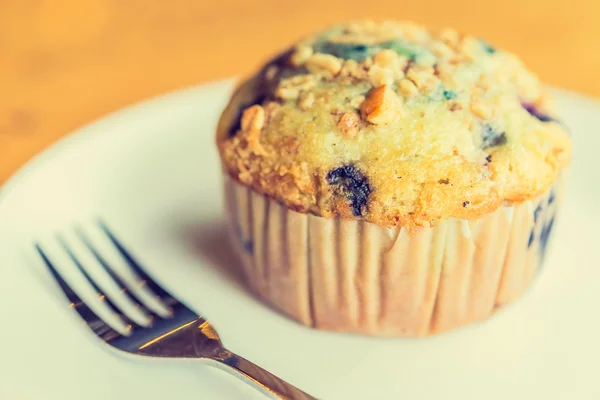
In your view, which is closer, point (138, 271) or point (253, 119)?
point (253, 119)

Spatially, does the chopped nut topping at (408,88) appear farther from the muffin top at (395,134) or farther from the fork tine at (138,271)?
the fork tine at (138,271)

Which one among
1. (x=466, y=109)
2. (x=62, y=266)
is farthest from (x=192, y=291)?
(x=466, y=109)

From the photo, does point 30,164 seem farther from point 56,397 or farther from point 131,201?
point 56,397

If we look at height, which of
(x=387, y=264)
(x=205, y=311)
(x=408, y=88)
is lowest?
(x=205, y=311)

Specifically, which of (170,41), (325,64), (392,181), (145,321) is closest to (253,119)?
(325,64)

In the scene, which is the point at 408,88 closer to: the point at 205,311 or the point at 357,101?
the point at 357,101

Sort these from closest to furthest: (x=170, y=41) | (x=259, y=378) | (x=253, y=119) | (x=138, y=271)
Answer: (x=259, y=378) → (x=253, y=119) → (x=138, y=271) → (x=170, y=41)

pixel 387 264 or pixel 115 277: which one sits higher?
pixel 387 264
